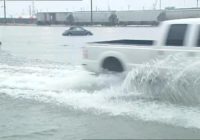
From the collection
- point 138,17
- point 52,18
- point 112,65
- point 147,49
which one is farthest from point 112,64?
point 52,18

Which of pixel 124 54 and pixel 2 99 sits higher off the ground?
pixel 124 54

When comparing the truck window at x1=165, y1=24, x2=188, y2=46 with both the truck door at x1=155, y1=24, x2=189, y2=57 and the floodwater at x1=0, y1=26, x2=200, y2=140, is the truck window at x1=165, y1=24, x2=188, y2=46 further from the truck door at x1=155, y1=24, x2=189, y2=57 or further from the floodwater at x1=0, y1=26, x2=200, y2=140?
the floodwater at x1=0, y1=26, x2=200, y2=140

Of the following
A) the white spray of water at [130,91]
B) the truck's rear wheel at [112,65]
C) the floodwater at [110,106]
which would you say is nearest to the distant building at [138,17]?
the white spray of water at [130,91]

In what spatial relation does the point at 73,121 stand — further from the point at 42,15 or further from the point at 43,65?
the point at 42,15

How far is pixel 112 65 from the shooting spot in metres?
12.4

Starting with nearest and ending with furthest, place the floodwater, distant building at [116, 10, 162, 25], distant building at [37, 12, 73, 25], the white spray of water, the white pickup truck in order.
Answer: the floodwater → the white spray of water → the white pickup truck → distant building at [116, 10, 162, 25] → distant building at [37, 12, 73, 25]

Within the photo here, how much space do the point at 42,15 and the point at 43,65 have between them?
113 m

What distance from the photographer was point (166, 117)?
915cm

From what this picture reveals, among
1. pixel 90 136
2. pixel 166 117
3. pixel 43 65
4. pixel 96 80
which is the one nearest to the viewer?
pixel 90 136

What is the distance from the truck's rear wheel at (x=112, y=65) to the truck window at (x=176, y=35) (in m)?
1.65

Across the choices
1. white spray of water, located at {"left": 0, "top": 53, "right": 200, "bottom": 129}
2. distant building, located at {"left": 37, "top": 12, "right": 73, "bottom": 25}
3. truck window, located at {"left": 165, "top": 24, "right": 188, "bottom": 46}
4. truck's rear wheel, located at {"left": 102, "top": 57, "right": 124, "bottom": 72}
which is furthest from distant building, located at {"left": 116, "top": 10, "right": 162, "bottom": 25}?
truck window, located at {"left": 165, "top": 24, "right": 188, "bottom": 46}

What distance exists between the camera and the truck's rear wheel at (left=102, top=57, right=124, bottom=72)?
12135 millimetres

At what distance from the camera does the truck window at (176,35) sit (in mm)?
10688

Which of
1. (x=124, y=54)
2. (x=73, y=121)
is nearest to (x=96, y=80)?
(x=124, y=54)
